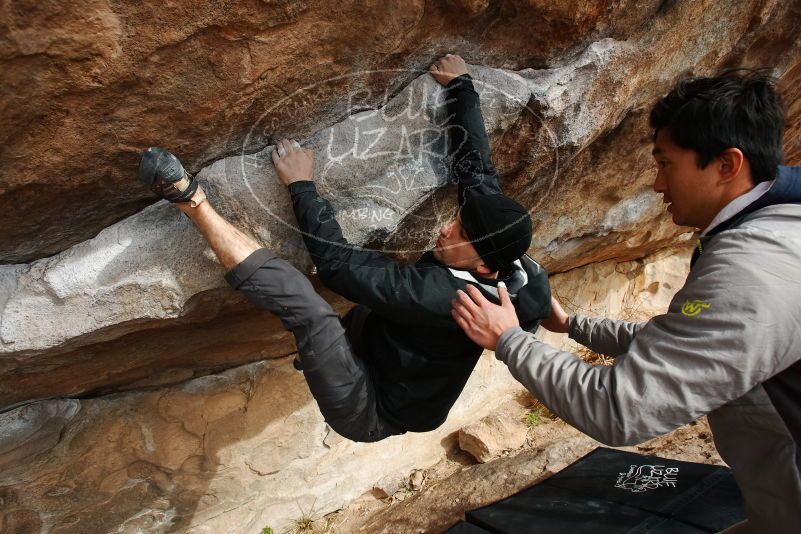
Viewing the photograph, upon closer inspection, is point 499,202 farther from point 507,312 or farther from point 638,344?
point 638,344

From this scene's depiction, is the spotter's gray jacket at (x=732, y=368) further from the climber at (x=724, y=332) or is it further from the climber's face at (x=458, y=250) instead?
the climber's face at (x=458, y=250)

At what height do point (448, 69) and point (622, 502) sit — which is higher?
point (448, 69)

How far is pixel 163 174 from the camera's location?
181 centimetres

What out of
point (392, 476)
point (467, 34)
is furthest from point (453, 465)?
point (467, 34)

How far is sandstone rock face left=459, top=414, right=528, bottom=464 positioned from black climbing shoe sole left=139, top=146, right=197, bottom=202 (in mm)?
3143

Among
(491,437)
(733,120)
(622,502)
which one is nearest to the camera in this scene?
(733,120)

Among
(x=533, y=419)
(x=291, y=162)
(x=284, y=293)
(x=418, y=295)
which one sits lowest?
(x=533, y=419)

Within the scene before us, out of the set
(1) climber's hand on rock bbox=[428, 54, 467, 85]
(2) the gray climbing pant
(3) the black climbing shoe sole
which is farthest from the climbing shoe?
(1) climber's hand on rock bbox=[428, 54, 467, 85]

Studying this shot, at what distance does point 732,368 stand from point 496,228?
0.84m

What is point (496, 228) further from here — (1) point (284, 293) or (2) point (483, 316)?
(1) point (284, 293)

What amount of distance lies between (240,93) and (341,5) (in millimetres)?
452

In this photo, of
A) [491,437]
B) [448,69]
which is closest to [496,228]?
[448,69]

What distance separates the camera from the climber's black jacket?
2014 millimetres

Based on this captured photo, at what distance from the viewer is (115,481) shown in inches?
116
